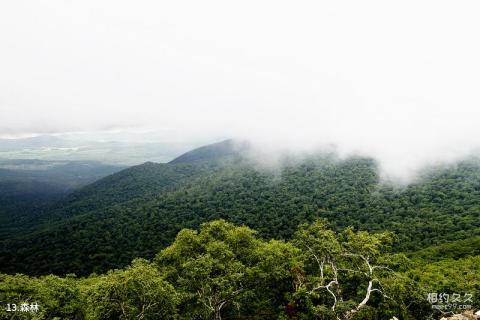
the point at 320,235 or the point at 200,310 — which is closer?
the point at 200,310

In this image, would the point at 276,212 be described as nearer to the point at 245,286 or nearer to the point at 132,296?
the point at 245,286

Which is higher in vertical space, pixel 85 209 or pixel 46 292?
pixel 46 292

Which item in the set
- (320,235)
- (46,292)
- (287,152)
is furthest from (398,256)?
(287,152)

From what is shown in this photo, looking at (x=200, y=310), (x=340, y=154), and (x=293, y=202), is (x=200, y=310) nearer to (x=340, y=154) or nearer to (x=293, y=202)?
(x=293, y=202)

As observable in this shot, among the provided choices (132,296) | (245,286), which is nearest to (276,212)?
(245,286)

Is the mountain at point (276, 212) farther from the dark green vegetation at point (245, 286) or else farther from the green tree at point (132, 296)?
the green tree at point (132, 296)

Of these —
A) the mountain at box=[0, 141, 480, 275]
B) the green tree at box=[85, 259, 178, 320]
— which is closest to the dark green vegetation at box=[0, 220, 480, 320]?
the green tree at box=[85, 259, 178, 320]
